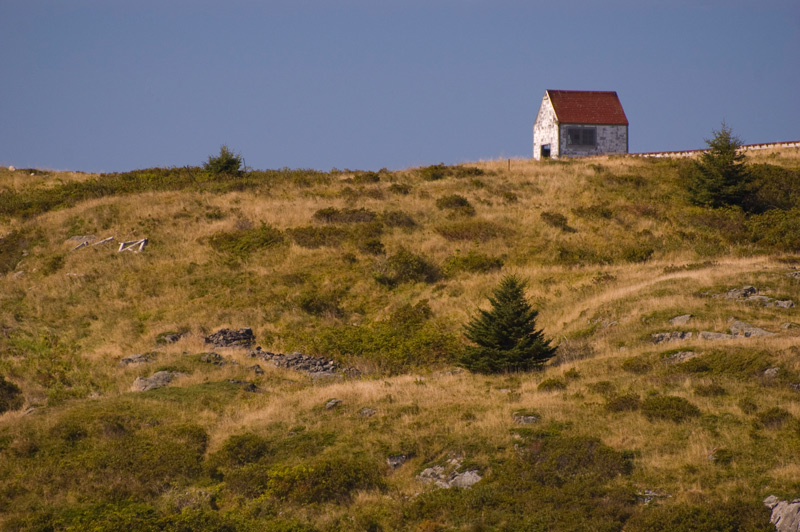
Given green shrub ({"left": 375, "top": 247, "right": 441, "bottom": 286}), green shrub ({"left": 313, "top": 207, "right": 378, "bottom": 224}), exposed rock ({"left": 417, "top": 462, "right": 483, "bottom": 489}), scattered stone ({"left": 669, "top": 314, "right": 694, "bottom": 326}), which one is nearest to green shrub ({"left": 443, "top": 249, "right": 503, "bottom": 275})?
green shrub ({"left": 375, "top": 247, "right": 441, "bottom": 286})

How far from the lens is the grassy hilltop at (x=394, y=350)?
1689 cm

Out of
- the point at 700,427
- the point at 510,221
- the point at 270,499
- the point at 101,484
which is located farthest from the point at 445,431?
the point at 510,221

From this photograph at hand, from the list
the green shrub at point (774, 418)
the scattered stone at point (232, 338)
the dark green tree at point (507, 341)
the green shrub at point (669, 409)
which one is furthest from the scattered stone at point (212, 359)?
the green shrub at point (774, 418)

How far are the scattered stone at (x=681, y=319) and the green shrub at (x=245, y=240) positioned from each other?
21.7 m

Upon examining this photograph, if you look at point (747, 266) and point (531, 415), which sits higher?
point (747, 266)

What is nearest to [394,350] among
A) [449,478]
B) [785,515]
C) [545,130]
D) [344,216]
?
[449,478]

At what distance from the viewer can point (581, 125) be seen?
60.2 metres

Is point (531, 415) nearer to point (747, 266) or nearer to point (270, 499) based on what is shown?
point (270, 499)

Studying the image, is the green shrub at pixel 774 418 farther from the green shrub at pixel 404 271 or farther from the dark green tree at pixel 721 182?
the dark green tree at pixel 721 182

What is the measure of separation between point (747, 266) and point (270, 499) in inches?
1002

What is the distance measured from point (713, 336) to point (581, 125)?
37.2 m

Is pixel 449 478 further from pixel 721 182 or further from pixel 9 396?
pixel 721 182

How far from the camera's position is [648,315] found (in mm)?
28562

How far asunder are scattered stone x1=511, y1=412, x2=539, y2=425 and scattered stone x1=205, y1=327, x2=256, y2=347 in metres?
14.8
